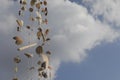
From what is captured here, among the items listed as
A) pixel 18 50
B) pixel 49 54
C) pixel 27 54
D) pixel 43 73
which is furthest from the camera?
pixel 27 54

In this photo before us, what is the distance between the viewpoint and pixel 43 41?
17.9 meters

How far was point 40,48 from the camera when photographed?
17828 millimetres

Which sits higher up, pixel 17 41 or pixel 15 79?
pixel 17 41

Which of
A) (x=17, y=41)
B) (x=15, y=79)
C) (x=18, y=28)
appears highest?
(x=18, y=28)

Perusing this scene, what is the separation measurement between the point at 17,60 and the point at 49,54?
274cm

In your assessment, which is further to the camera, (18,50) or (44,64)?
(44,64)

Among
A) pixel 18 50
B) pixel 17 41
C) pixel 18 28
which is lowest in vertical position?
pixel 18 50

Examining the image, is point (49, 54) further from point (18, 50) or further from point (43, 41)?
point (18, 50)

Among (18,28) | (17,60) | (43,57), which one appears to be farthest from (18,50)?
(18,28)

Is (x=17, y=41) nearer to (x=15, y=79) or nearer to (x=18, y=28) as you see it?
(x=18, y=28)

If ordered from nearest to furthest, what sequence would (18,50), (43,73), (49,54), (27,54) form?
(18,50)
(43,73)
(49,54)
(27,54)

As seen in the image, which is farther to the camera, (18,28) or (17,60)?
(18,28)

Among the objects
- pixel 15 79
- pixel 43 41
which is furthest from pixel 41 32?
pixel 15 79

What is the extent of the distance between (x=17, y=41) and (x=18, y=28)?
134 centimetres
